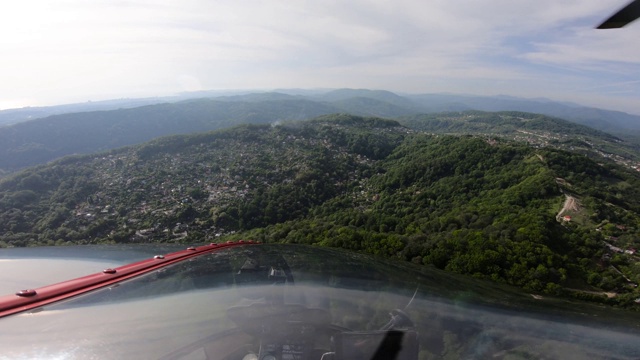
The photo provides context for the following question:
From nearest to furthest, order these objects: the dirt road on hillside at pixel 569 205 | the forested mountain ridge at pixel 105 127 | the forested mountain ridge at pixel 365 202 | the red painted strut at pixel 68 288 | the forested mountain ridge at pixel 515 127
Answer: the red painted strut at pixel 68 288, the forested mountain ridge at pixel 365 202, the dirt road on hillside at pixel 569 205, the forested mountain ridge at pixel 105 127, the forested mountain ridge at pixel 515 127

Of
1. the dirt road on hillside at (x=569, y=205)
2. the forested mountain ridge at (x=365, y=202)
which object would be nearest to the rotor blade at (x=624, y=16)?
the forested mountain ridge at (x=365, y=202)

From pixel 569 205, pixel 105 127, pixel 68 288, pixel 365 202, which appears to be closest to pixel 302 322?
pixel 68 288

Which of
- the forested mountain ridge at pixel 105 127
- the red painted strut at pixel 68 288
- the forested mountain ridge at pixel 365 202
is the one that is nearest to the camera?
the red painted strut at pixel 68 288

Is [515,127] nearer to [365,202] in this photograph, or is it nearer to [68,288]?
[365,202]

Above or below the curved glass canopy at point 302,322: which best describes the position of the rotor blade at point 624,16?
above

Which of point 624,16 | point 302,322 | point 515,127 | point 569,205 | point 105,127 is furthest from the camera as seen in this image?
point 515,127

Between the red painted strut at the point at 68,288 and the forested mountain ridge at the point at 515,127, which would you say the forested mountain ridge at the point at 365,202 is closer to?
the red painted strut at the point at 68,288
